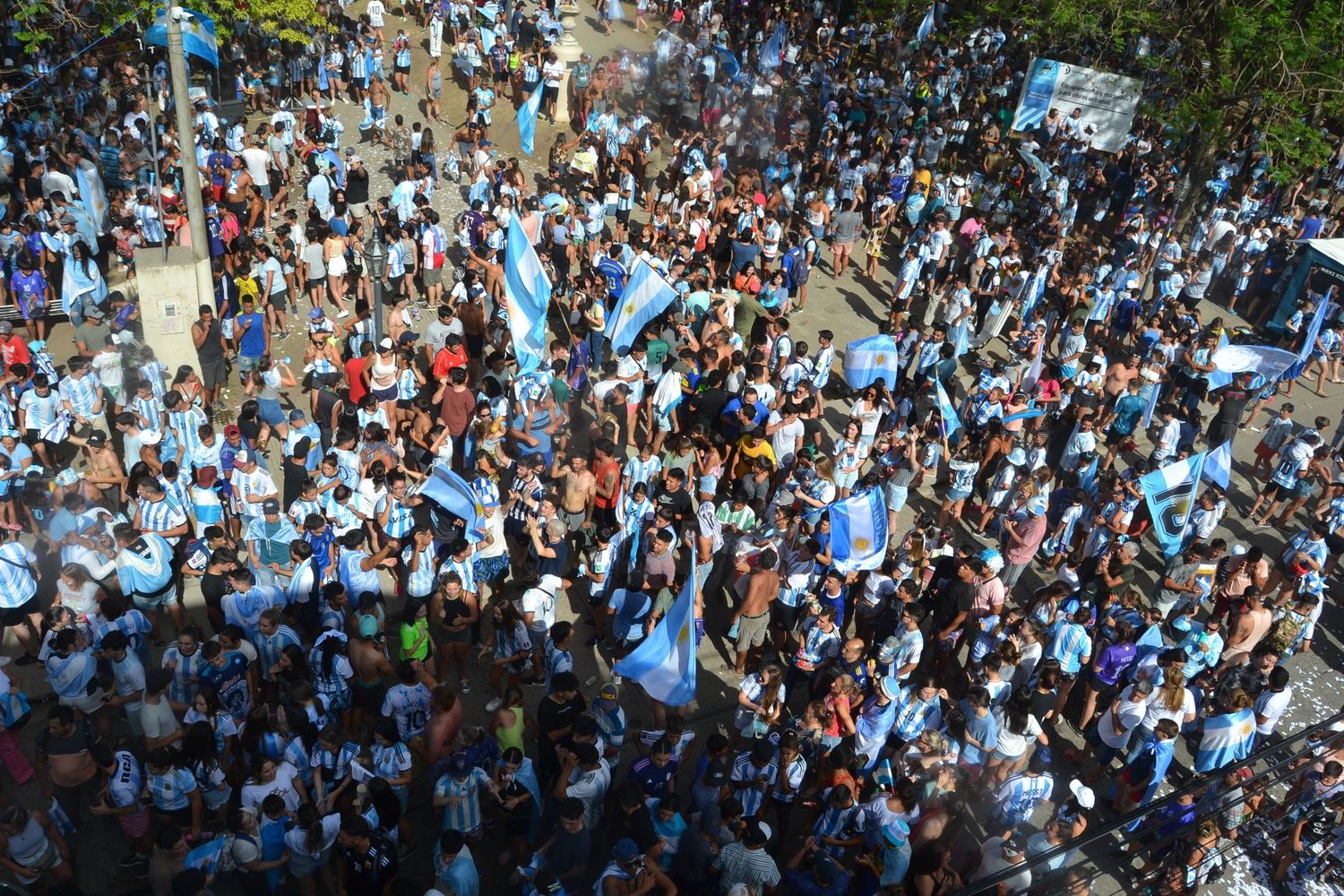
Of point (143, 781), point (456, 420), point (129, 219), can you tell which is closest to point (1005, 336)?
point (456, 420)

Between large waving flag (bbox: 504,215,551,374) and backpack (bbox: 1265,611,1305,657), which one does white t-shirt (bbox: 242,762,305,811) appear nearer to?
large waving flag (bbox: 504,215,551,374)

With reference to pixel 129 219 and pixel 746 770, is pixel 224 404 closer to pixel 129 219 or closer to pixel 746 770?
pixel 129 219

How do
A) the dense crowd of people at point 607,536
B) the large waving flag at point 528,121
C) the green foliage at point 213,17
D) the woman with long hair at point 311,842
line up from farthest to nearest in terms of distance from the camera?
the large waving flag at point 528,121 < the green foliage at point 213,17 < the dense crowd of people at point 607,536 < the woman with long hair at point 311,842

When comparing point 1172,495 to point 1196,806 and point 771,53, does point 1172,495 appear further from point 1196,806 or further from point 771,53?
point 771,53

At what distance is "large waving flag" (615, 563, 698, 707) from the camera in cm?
816

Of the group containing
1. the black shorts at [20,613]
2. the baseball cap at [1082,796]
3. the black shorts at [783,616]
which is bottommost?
the black shorts at [20,613]

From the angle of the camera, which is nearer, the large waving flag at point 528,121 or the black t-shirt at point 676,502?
the black t-shirt at point 676,502

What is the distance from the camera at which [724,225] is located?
16.8 meters

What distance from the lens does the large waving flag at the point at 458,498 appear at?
930cm

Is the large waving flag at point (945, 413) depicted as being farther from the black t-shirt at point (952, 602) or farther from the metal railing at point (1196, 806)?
the metal railing at point (1196, 806)

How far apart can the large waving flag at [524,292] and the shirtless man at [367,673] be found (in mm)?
4462

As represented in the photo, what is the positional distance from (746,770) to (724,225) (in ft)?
35.4

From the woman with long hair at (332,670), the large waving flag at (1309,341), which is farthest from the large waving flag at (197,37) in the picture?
the large waving flag at (1309,341)

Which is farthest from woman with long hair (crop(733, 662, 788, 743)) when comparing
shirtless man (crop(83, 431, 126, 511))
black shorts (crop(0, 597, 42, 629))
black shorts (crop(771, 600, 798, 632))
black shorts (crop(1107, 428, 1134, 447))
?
black shorts (crop(1107, 428, 1134, 447))
